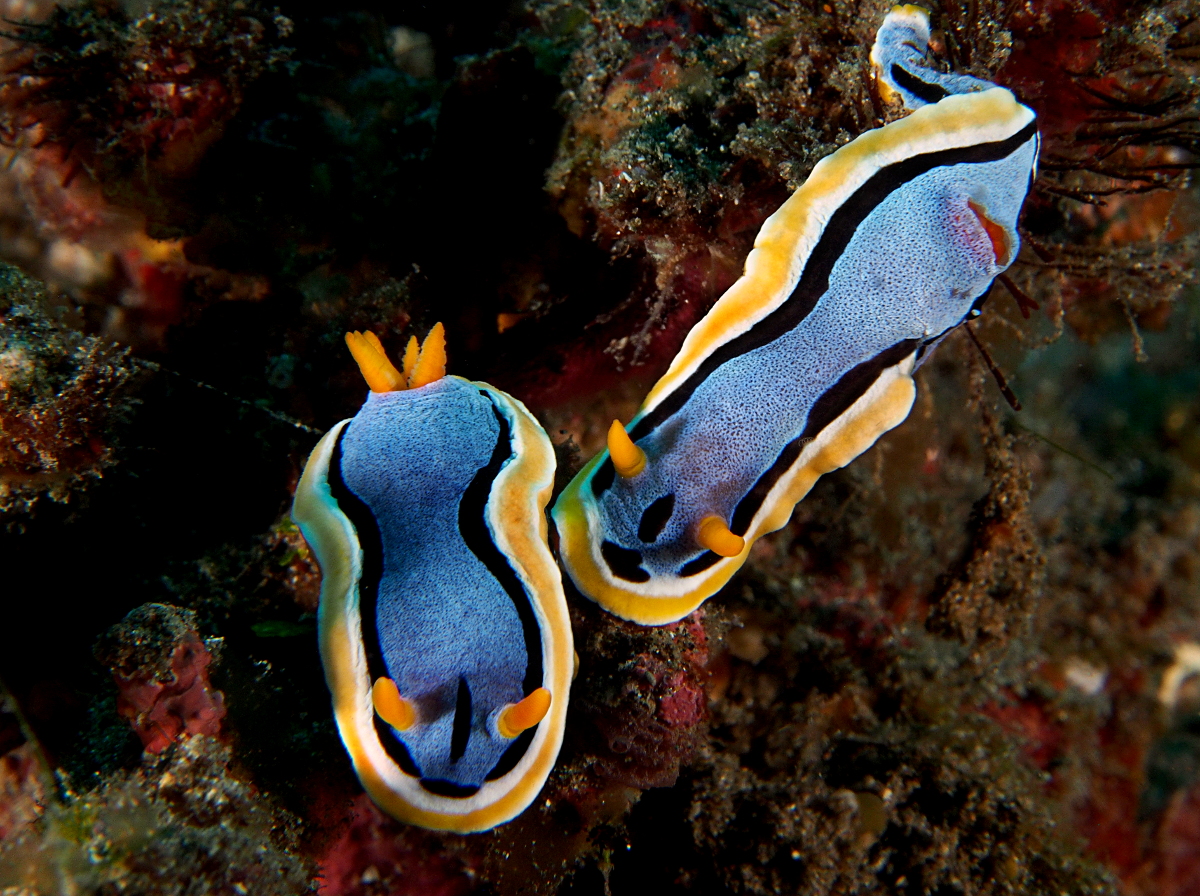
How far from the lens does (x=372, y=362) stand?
2.61 m

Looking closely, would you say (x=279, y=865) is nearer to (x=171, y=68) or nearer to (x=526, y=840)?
(x=526, y=840)

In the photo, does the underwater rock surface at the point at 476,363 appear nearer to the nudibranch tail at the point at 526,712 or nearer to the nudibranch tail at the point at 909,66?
the nudibranch tail at the point at 909,66

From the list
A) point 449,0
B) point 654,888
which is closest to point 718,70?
point 449,0

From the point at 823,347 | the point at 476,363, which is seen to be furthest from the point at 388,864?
the point at 823,347

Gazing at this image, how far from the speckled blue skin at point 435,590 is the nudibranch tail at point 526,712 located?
0.39ft

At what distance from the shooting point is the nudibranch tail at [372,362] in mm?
2590

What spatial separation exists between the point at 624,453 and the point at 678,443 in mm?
278

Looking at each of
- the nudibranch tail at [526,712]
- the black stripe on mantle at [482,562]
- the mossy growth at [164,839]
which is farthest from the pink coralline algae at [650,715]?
the mossy growth at [164,839]

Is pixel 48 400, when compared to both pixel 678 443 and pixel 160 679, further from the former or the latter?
pixel 678 443

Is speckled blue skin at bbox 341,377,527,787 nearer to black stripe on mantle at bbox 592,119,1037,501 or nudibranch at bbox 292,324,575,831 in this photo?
nudibranch at bbox 292,324,575,831

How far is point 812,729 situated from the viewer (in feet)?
12.7

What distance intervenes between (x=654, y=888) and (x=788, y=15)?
4023mm

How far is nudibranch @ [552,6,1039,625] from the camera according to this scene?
2.60 m

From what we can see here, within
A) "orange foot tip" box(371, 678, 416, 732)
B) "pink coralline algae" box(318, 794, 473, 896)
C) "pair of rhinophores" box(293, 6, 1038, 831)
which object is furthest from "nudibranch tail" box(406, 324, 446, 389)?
"pink coralline algae" box(318, 794, 473, 896)
